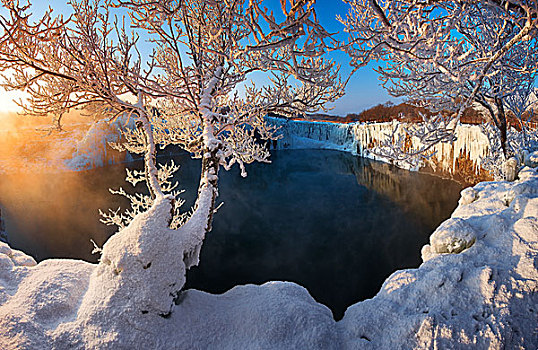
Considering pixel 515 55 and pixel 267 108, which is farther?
pixel 267 108

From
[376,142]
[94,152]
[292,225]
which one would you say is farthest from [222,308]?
[376,142]

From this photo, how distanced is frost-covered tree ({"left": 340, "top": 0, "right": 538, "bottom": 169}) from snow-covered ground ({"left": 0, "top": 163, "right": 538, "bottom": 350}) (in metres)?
1.97

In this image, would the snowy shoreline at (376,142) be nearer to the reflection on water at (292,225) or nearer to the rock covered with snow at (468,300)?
the reflection on water at (292,225)

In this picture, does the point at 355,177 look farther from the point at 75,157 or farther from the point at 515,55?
the point at 75,157

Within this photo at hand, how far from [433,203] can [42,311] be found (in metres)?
16.3

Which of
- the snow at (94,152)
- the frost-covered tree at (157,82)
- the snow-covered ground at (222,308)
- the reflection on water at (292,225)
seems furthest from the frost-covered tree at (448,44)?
the snow at (94,152)

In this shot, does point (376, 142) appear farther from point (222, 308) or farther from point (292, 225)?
point (222, 308)

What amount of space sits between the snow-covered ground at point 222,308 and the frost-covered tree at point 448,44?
197 centimetres

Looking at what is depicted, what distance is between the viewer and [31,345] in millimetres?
1708

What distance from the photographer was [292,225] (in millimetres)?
12188

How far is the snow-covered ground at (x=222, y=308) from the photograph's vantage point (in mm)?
1986

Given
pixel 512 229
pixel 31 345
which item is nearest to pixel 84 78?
pixel 31 345

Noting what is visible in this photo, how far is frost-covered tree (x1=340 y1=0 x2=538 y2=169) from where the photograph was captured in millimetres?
1948

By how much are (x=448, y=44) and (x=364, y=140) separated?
29820 mm
